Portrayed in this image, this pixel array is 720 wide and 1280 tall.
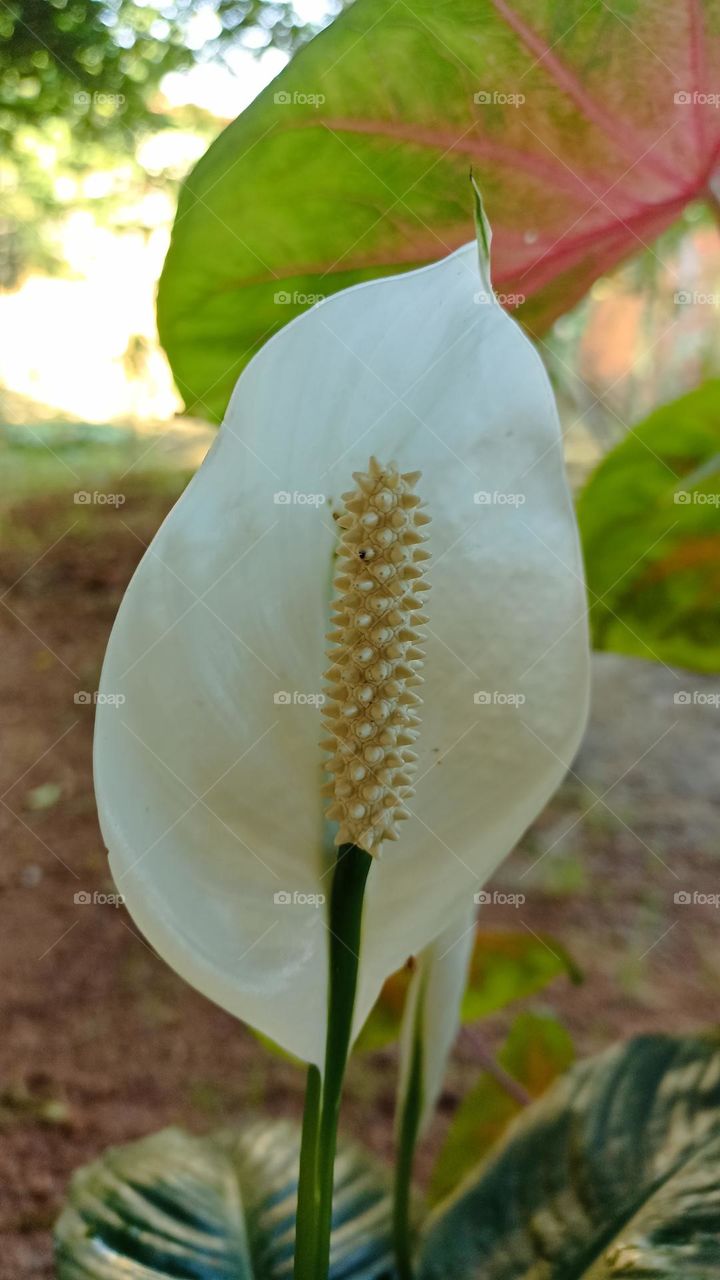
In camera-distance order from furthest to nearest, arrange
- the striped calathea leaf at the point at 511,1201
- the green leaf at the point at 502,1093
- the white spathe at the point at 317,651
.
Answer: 1. the green leaf at the point at 502,1093
2. the striped calathea leaf at the point at 511,1201
3. the white spathe at the point at 317,651

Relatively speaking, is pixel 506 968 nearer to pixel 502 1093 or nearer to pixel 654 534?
pixel 502 1093

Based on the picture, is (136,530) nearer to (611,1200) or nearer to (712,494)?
(712,494)

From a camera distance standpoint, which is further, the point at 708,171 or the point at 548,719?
the point at 708,171

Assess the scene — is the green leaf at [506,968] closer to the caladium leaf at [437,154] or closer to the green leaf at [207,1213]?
the green leaf at [207,1213]

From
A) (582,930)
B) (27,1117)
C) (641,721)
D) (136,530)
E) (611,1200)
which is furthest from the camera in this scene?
(641,721)

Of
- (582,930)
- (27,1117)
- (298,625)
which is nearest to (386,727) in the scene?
(298,625)

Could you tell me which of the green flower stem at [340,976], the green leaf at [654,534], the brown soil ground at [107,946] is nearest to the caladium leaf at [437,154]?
the green leaf at [654,534]
